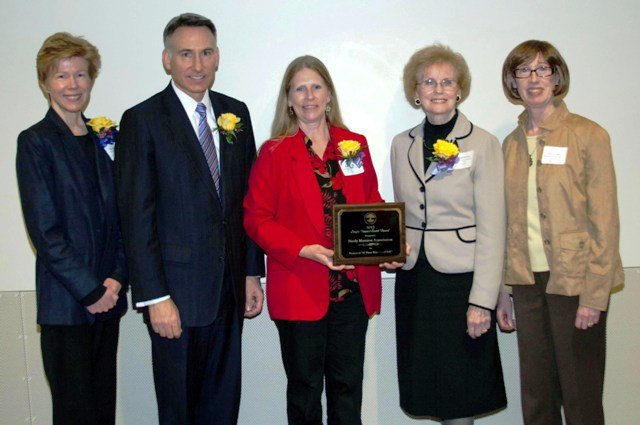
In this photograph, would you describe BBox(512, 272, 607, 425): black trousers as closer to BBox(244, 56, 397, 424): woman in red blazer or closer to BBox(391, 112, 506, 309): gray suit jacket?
BBox(391, 112, 506, 309): gray suit jacket

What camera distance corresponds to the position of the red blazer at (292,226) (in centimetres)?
274

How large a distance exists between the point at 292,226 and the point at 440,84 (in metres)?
1.00

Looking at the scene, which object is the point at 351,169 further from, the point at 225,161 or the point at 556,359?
the point at 556,359

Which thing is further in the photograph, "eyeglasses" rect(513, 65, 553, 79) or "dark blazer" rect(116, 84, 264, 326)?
"eyeglasses" rect(513, 65, 553, 79)

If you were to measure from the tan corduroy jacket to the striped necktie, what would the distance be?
56.3 inches

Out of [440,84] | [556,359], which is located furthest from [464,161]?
[556,359]

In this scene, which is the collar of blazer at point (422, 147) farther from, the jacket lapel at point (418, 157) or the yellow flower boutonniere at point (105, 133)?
the yellow flower boutonniere at point (105, 133)

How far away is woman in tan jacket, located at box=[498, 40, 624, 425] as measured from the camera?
2.73 meters

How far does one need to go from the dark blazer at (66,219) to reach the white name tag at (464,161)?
5.32 ft

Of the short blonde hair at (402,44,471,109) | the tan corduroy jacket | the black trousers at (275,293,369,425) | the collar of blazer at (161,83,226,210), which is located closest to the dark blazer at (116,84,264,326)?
the collar of blazer at (161,83,226,210)

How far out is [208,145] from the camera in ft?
9.09

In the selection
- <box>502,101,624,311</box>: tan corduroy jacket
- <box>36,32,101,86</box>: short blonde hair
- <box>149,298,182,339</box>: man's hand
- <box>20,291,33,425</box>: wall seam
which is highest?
<box>36,32,101,86</box>: short blonde hair

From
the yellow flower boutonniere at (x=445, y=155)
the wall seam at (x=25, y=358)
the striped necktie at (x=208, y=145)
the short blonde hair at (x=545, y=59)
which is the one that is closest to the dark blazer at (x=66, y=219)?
the striped necktie at (x=208, y=145)

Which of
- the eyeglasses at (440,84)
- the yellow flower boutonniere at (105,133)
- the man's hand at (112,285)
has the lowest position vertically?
the man's hand at (112,285)
